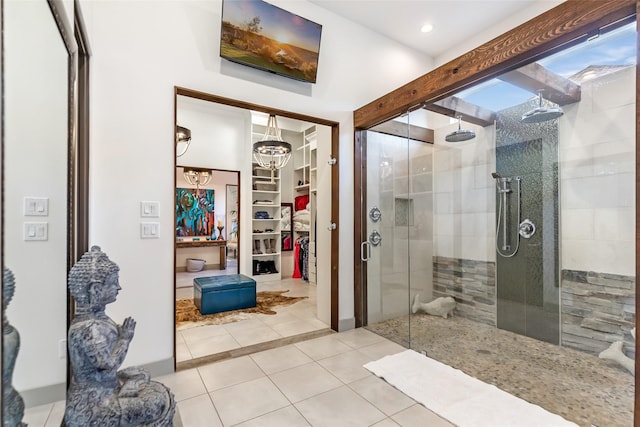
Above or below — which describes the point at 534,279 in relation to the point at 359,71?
below

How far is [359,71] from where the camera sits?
11.4 feet

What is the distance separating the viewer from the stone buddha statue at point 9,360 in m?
0.93

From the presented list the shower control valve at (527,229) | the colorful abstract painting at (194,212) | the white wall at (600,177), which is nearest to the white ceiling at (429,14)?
the white wall at (600,177)

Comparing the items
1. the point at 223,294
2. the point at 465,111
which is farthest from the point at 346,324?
the point at 465,111

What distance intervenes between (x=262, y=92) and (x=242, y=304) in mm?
2727

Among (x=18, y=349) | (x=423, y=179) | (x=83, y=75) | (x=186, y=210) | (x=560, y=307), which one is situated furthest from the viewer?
(x=186, y=210)

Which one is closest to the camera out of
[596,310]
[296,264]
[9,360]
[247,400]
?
[9,360]

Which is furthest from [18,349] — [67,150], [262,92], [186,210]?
[186,210]

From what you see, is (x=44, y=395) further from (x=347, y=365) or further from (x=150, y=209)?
(x=347, y=365)

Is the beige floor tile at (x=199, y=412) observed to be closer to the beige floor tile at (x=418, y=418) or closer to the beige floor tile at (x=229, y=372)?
the beige floor tile at (x=229, y=372)

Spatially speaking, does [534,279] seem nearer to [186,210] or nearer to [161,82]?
[161,82]

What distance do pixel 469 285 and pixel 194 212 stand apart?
20.6ft

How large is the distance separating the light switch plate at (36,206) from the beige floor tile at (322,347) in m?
2.17

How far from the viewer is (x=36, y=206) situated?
1362 millimetres
